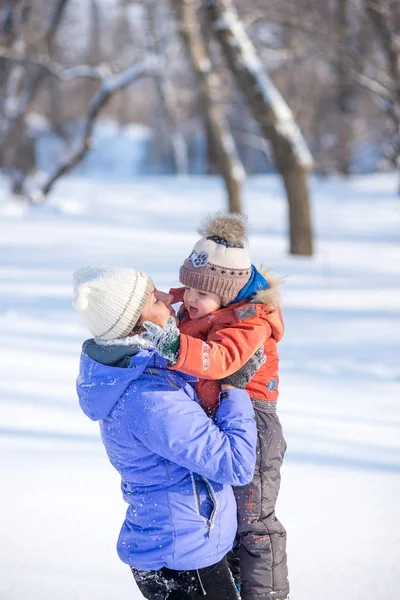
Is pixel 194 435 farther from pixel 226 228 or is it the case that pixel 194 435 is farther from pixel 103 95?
pixel 103 95

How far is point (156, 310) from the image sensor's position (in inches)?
74.7

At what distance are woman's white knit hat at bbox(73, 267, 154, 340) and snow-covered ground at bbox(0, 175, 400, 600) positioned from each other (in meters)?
1.27

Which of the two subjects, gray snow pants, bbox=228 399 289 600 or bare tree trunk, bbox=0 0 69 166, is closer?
gray snow pants, bbox=228 399 289 600

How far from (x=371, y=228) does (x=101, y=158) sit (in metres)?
31.0

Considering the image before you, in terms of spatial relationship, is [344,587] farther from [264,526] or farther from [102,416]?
[102,416]

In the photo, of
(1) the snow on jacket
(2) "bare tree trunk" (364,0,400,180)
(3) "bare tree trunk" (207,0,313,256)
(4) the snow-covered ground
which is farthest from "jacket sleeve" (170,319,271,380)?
(2) "bare tree trunk" (364,0,400,180)

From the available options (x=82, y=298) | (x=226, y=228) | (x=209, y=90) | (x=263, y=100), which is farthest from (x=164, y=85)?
(x=82, y=298)

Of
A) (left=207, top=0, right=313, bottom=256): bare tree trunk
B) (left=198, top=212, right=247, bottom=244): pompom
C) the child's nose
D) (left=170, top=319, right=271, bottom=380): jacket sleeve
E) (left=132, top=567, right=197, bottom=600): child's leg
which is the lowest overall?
(left=132, top=567, right=197, bottom=600): child's leg

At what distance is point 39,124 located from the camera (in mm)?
40562

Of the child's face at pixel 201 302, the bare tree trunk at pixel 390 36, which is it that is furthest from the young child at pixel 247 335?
the bare tree trunk at pixel 390 36

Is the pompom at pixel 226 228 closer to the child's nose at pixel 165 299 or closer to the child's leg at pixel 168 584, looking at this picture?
the child's nose at pixel 165 299

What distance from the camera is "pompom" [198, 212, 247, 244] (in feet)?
6.93

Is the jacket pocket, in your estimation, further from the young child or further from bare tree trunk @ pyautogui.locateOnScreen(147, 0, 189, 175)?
bare tree trunk @ pyautogui.locateOnScreen(147, 0, 189, 175)

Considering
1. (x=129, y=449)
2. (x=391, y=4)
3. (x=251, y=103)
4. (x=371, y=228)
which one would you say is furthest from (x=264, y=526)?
(x=371, y=228)
